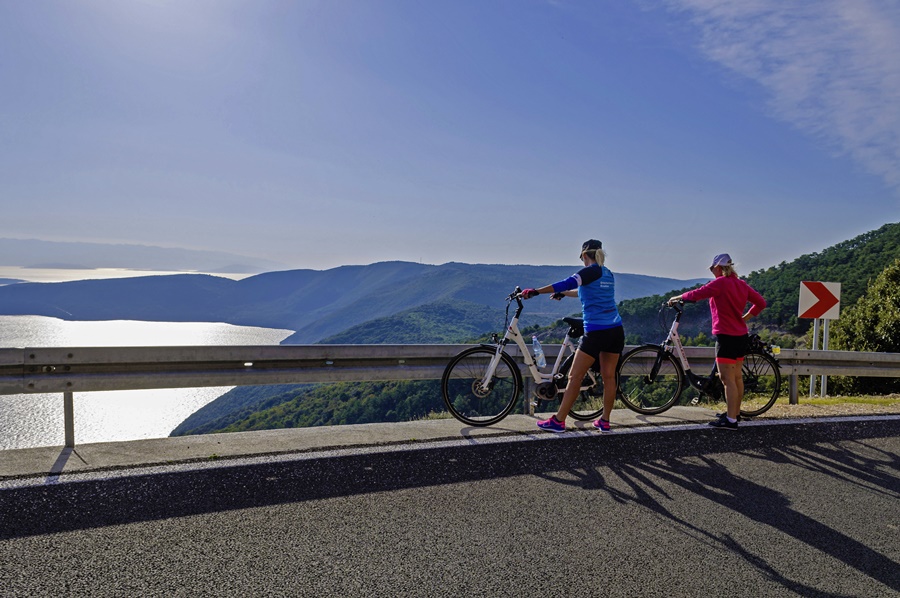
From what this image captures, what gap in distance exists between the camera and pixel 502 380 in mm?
6500

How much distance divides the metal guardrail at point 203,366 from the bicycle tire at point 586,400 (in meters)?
0.41

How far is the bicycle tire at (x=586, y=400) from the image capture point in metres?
6.48

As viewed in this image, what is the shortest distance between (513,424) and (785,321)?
133ft

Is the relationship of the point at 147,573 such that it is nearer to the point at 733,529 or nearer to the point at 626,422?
the point at 733,529

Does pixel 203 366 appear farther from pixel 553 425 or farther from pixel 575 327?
pixel 575 327

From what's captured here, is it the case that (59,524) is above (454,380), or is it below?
below

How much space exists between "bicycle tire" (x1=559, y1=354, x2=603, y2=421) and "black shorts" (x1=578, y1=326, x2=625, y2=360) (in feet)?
1.00

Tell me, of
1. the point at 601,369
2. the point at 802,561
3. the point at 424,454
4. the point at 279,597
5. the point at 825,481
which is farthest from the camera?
the point at 601,369

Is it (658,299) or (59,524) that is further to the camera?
(658,299)

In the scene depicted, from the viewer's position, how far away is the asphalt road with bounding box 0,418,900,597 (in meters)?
2.92

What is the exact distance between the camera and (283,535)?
339cm

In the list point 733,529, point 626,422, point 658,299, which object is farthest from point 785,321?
point 733,529

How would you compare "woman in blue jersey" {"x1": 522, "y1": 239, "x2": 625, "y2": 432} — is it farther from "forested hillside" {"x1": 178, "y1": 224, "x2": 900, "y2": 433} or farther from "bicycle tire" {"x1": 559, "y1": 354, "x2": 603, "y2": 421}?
"forested hillside" {"x1": 178, "y1": 224, "x2": 900, "y2": 433}

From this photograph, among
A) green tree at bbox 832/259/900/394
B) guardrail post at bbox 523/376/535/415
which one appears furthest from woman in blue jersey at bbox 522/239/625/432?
green tree at bbox 832/259/900/394
